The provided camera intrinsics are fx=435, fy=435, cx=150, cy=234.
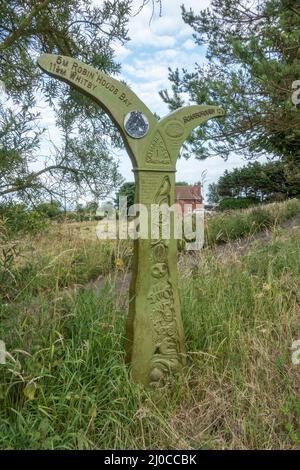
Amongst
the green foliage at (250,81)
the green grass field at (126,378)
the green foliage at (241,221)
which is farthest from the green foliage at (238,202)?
the green grass field at (126,378)

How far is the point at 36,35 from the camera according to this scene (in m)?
3.61

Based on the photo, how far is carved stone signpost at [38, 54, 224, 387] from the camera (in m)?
2.57

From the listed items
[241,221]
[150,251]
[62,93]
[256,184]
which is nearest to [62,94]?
[62,93]

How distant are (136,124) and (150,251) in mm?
768

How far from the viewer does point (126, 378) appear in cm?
242

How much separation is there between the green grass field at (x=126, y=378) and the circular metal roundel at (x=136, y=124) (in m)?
0.80

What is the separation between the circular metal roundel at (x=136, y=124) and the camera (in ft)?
8.46

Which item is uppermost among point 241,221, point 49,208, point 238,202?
point 238,202

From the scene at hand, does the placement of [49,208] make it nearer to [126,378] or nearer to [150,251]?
[150,251]

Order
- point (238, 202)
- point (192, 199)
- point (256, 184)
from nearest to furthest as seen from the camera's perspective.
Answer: point (192, 199)
point (256, 184)
point (238, 202)

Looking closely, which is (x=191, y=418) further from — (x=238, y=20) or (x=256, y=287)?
(x=238, y=20)

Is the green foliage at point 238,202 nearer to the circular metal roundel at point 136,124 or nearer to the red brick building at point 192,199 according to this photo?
the red brick building at point 192,199

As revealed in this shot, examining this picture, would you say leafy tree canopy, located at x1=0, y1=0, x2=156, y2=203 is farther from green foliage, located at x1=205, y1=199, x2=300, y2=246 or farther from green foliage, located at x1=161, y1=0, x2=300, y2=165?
green foliage, located at x1=205, y1=199, x2=300, y2=246

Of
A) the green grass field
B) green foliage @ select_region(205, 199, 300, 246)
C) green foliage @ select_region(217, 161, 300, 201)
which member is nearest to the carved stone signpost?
the green grass field
